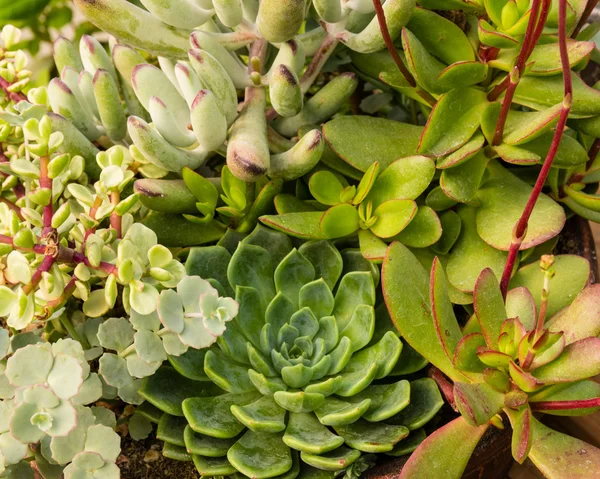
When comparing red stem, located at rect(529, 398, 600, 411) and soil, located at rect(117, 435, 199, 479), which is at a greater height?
red stem, located at rect(529, 398, 600, 411)

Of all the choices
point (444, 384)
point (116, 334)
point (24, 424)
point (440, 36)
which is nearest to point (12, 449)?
point (24, 424)

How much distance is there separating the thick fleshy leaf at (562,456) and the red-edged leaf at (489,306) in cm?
11

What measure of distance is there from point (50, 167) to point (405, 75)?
1.59ft

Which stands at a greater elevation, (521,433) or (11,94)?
(11,94)

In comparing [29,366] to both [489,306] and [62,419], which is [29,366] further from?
[489,306]

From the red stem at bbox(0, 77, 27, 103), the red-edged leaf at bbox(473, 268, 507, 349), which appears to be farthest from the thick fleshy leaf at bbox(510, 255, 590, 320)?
the red stem at bbox(0, 77, 27, 103)

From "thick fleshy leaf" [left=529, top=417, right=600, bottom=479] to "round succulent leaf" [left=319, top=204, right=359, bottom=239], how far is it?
1.06ft

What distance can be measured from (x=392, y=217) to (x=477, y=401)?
262 millimetres

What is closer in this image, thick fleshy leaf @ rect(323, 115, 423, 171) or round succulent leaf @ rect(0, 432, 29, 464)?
round succulent leaf @ rect(0, 432, 29, 464)

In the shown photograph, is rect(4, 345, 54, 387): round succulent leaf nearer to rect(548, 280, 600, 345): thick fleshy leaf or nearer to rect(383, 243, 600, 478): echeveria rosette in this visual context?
rect(383, 243, 600, 478): echeveria rosette

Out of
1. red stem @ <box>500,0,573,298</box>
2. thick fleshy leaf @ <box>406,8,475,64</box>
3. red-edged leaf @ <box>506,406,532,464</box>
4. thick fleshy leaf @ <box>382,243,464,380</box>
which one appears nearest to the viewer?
red stem @ <box>500,0,573,298</box>

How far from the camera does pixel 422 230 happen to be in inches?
33.3

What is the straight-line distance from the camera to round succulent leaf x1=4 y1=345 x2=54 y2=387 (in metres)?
0.65

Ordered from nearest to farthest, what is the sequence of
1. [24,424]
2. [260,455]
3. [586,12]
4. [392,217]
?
[24,424] < [260,455] < [392,217] < [586,12]
